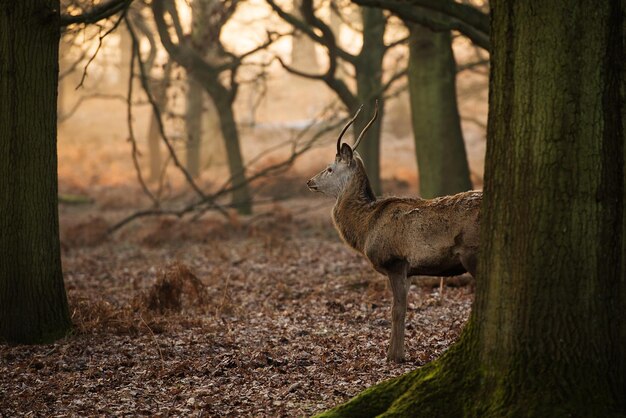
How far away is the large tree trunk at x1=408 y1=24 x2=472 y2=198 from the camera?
14.0 metres

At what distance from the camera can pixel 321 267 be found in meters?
13.5

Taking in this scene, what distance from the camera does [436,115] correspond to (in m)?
14.0

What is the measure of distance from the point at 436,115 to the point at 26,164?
764cm

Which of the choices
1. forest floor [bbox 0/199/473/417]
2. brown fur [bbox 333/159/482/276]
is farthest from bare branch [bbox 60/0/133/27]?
brown fur [bbox 333/159/482/276]

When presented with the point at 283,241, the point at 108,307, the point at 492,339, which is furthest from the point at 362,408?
the point at 283,241

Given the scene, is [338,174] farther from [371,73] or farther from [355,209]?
[371,73]

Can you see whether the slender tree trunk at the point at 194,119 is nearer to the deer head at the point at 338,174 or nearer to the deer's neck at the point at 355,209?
the deer head at the point at 338,174

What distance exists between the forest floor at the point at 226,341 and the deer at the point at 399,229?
0.78 m

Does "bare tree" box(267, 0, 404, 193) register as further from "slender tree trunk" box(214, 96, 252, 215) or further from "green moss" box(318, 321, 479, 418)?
"green moss" box(318, 321, 479, 418)

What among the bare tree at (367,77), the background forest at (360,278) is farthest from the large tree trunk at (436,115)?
the bare tree at (367,77)

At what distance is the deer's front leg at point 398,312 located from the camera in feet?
24.3

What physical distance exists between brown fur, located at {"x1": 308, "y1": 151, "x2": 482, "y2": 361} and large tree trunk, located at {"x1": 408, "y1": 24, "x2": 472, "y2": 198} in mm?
5902

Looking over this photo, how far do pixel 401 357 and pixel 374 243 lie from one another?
1.06m

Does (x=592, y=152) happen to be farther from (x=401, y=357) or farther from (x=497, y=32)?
(x=401, y=357)
